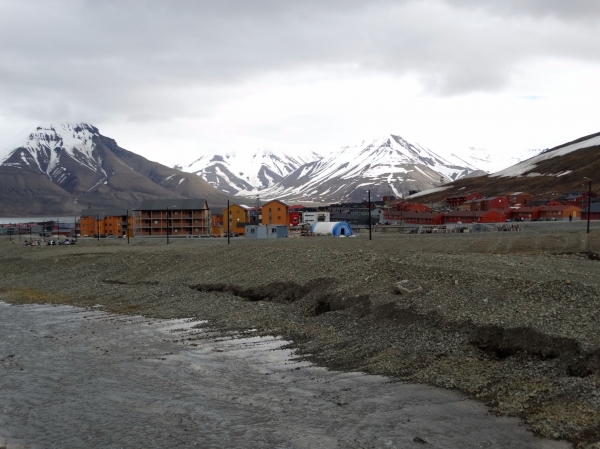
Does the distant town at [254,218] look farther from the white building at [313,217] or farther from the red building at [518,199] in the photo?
the red building at [518,199]

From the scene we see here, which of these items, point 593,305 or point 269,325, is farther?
point 269,325

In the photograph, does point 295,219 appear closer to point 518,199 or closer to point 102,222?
point 102,222

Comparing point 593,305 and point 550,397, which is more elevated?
point 593,305

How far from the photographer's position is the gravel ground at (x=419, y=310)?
16547 mm

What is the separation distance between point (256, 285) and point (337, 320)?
11.7 m

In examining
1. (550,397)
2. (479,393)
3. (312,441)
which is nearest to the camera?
(312,441)

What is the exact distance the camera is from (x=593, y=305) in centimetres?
2167

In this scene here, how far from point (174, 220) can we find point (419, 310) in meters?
97.6

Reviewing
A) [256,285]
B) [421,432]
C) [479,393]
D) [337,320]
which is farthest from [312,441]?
[256,285]

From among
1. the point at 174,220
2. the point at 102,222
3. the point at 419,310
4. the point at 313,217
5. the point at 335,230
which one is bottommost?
the point at 419,310

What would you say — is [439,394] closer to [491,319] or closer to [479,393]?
[479,393]

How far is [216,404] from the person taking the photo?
1677 cm

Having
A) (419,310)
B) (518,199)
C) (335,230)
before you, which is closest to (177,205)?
(335,230)

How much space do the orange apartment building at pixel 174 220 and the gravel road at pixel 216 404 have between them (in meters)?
92.1
